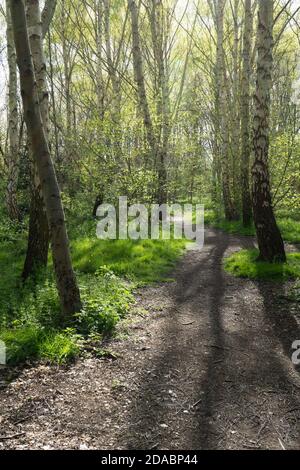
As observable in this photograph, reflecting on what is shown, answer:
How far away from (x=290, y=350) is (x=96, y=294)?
9.44 ft

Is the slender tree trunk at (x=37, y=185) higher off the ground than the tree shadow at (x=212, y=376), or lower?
higher

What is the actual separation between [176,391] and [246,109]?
10822mm

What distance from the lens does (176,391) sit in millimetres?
4039

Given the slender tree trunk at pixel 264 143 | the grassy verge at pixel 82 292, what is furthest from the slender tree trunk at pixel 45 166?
the slender tree trunk at pixel 264 143

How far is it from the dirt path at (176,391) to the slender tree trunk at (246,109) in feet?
25.3

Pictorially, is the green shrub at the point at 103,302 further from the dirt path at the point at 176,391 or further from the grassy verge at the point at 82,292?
the dirt path at the point at 176,391

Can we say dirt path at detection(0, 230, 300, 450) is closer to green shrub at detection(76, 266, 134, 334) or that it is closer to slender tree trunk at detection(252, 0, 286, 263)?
green shrub at detection(76, 266, 134, 334)

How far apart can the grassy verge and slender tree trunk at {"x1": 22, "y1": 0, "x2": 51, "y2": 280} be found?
392 mm

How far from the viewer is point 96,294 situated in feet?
20.4

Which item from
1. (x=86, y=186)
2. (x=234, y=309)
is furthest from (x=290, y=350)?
(x=86, y=186)

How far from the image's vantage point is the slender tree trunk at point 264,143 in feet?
25.9

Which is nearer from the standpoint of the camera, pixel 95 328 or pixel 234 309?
pixel 95 328
